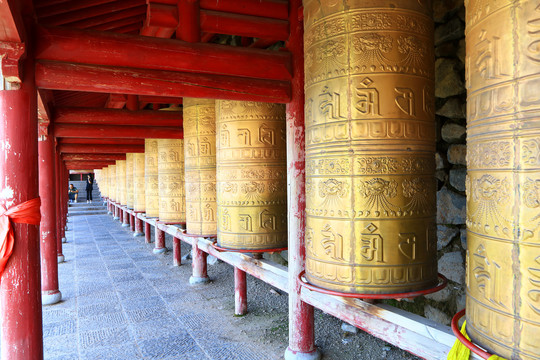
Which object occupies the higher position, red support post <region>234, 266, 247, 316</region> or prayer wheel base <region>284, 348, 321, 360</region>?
red support post <region>234, 266, 247, 316</region>

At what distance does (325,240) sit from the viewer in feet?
8.58

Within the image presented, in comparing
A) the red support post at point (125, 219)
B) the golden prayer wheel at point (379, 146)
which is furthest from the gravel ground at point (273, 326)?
the red support post at point (125, 219)

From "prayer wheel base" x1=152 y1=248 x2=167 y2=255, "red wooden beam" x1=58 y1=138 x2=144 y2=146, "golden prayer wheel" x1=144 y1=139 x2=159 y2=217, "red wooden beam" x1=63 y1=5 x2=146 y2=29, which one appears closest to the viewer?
"red wooden beam" x1=63 y1=5 x2=146 y2=29

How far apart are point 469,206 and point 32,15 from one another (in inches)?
123

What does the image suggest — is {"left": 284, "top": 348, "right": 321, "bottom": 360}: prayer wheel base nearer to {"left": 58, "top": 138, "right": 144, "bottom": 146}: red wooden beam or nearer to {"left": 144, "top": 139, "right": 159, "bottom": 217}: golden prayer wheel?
{"left": 144, "top": 139, "right": 159, "bottom": 217}: golden prayer wheel

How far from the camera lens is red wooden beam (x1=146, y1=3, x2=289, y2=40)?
12.0ft

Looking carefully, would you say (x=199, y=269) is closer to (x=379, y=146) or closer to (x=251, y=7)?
(x=251, y=7)

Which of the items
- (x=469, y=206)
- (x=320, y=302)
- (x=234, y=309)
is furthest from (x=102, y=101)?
(x=469, y=206)

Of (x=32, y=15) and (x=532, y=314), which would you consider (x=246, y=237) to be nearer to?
(x=32, y=15)

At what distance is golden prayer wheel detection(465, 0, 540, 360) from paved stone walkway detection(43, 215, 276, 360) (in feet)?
9.49

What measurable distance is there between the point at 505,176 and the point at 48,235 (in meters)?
6.29

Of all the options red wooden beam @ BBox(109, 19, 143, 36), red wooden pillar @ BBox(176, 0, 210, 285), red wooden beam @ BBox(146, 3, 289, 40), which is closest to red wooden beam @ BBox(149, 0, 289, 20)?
red wooden beam @ BBox(146, 3, 289, 40)

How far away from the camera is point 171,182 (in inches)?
276

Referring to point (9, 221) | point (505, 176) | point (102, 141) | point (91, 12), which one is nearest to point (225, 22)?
point (91, 12)
